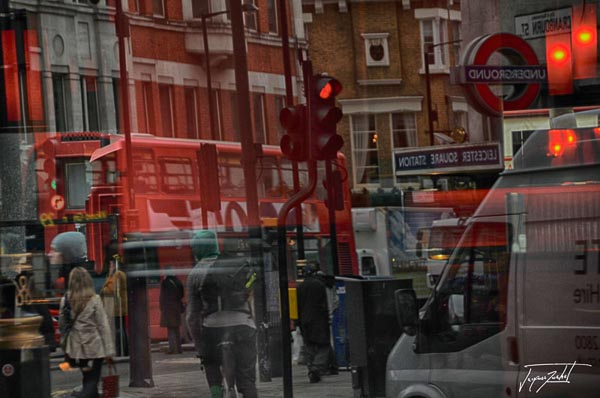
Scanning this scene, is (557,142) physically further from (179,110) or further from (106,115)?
(106,115)

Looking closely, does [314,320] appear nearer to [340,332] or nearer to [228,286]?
[340,332]

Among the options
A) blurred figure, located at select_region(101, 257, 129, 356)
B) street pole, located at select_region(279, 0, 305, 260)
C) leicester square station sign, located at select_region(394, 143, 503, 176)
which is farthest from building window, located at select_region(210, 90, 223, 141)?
leicester square station sign, located at select_region(394, 143, 503, 176)

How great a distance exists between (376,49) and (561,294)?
2.46 ft

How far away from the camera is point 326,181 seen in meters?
2.68

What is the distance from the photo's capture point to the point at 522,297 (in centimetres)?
244

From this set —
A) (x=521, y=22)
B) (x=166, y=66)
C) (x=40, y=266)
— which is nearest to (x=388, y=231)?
(x=521, y=22)

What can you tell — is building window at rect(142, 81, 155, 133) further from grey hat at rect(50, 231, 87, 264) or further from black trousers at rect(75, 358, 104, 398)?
black trousers at rect(75, 358, 104, 398)

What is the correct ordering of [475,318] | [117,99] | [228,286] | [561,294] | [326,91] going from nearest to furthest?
1. [561,294]
2. [475,318]
3. [326,91]
4. [228,286]
5. [117,99]

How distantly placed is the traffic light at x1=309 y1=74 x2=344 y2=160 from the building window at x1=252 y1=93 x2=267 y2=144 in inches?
6.6

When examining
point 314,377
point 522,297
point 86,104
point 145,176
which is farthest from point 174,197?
point 522,297

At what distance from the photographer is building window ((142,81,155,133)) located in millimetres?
2920

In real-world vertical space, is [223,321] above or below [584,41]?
below

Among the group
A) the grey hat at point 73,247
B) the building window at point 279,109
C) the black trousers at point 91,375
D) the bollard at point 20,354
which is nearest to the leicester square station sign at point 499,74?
the building window at point 279,109

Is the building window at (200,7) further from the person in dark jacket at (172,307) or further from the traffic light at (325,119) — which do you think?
the person in dark jacket at (172,307)
